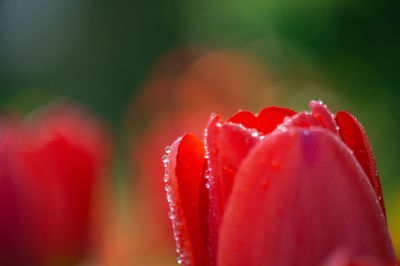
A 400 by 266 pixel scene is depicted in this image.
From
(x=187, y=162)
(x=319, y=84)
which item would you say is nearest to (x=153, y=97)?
(x=319, y=84)

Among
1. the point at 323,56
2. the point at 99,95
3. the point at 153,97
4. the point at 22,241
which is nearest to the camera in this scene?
the point at 22,241

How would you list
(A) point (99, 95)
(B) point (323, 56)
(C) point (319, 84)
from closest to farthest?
(B) point (323, 56)
(C) point (319, 84)
(A) point (99, 95)

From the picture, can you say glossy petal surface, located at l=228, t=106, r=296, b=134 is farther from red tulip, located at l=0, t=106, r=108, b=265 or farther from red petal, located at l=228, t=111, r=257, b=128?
red tulip, located at l=0, t=106, r=108, b=265

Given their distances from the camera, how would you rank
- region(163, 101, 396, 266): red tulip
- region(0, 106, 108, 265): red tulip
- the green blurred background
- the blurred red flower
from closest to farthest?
region(163, 101, 396, 266): red tulip → region(0, 106, 108, 265): red tulip → the blurred red flower → the green blurred background

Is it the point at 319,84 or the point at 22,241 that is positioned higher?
the point at 319,84

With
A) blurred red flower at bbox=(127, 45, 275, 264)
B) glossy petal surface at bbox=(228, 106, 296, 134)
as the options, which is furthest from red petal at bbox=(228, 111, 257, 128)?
blurred red flower at bbox=(127, 45, 275, 264)

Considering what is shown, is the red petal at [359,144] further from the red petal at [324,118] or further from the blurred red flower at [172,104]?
the blurred red flower at [172,104]

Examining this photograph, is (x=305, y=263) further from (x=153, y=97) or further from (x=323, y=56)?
(x=153, y=97)
